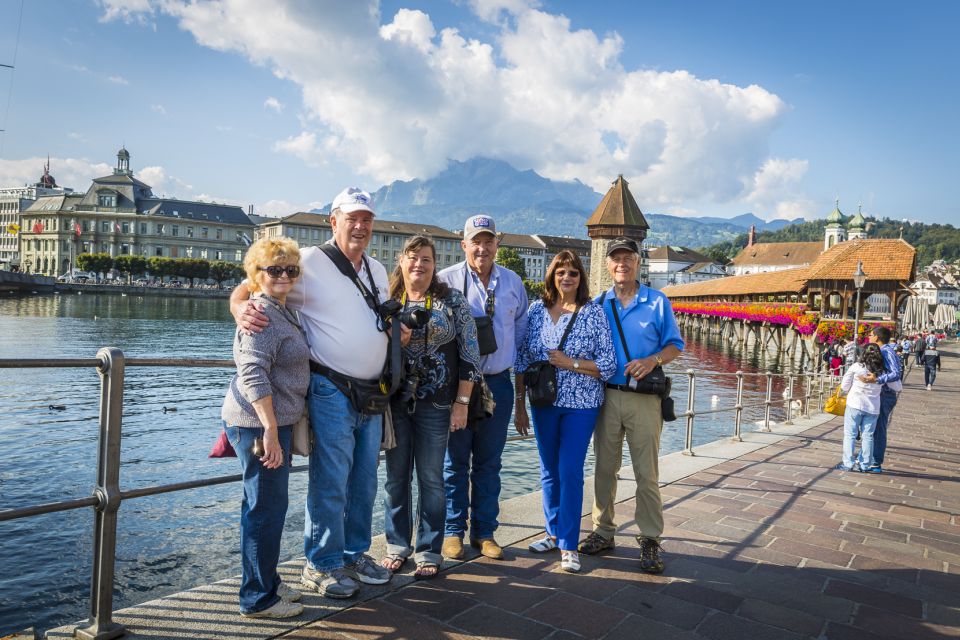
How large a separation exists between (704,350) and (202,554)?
44605 millimetres

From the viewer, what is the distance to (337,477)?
3098 millimetres

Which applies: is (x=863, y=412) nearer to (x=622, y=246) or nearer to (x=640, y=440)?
(x=640, y=440)

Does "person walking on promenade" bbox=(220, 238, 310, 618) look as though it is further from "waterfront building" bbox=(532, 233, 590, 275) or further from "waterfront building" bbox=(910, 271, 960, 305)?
"waterfront building" bbox=(532, 233, 590, 275)

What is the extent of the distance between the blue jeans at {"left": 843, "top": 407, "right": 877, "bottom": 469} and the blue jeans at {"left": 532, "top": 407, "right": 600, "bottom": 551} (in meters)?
4.79

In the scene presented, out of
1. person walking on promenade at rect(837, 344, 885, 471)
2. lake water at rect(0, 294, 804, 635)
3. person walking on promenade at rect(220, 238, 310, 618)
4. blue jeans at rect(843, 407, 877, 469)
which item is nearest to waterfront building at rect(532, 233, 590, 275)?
lake water at rect(0, 294, 804, 635)

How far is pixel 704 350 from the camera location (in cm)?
4703

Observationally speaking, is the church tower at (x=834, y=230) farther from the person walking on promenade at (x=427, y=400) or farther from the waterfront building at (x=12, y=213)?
the waterfront building at (x=12, y=213)

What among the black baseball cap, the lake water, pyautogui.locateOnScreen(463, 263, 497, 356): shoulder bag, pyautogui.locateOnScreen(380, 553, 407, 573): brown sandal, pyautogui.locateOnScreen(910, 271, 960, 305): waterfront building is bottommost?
the lake water

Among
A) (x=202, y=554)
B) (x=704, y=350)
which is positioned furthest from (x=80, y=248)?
(x=202, y=554)

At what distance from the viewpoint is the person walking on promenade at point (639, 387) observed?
3789 mm

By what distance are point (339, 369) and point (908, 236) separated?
7463 inches

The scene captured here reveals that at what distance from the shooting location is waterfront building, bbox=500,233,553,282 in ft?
416

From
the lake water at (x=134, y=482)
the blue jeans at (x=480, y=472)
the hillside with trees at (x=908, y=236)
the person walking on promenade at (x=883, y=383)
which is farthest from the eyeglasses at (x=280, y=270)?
the hillside with trees at (x=908, y=236)

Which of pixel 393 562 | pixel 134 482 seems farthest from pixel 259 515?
pixel 134 482
